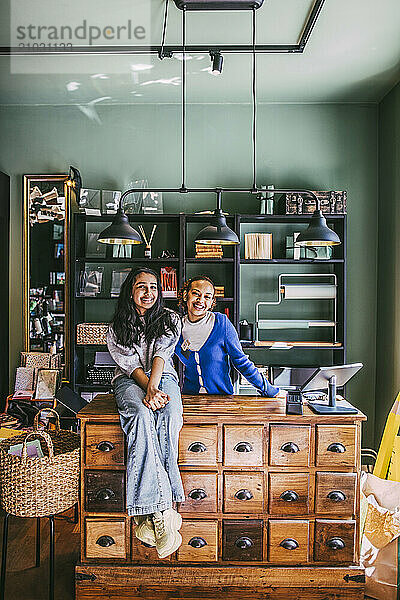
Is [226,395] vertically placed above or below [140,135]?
below

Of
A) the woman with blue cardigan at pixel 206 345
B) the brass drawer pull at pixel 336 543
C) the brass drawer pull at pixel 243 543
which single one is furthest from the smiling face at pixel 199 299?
the brass drawer pull at pixel 336 543

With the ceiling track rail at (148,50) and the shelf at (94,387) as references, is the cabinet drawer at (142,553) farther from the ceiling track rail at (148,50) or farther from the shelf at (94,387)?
the ceiling track rail at (148,50)

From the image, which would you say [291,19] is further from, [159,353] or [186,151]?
[159,353]

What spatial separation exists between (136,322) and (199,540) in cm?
115

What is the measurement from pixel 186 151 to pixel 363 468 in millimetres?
2981

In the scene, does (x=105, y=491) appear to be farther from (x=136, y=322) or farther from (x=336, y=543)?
(x=336, y=543)

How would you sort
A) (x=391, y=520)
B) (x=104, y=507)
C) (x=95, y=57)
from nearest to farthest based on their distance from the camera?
(x=104, y=507), (x=391, y=520), (x=95, y=57)

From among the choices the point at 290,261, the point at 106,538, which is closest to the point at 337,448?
the point at 106,538

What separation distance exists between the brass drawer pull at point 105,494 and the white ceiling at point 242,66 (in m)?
2.74

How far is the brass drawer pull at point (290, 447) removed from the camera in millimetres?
3148

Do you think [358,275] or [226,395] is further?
[358,275]

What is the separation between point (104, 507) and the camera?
313cm

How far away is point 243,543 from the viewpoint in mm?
3164

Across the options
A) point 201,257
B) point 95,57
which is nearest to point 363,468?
point 201,257
